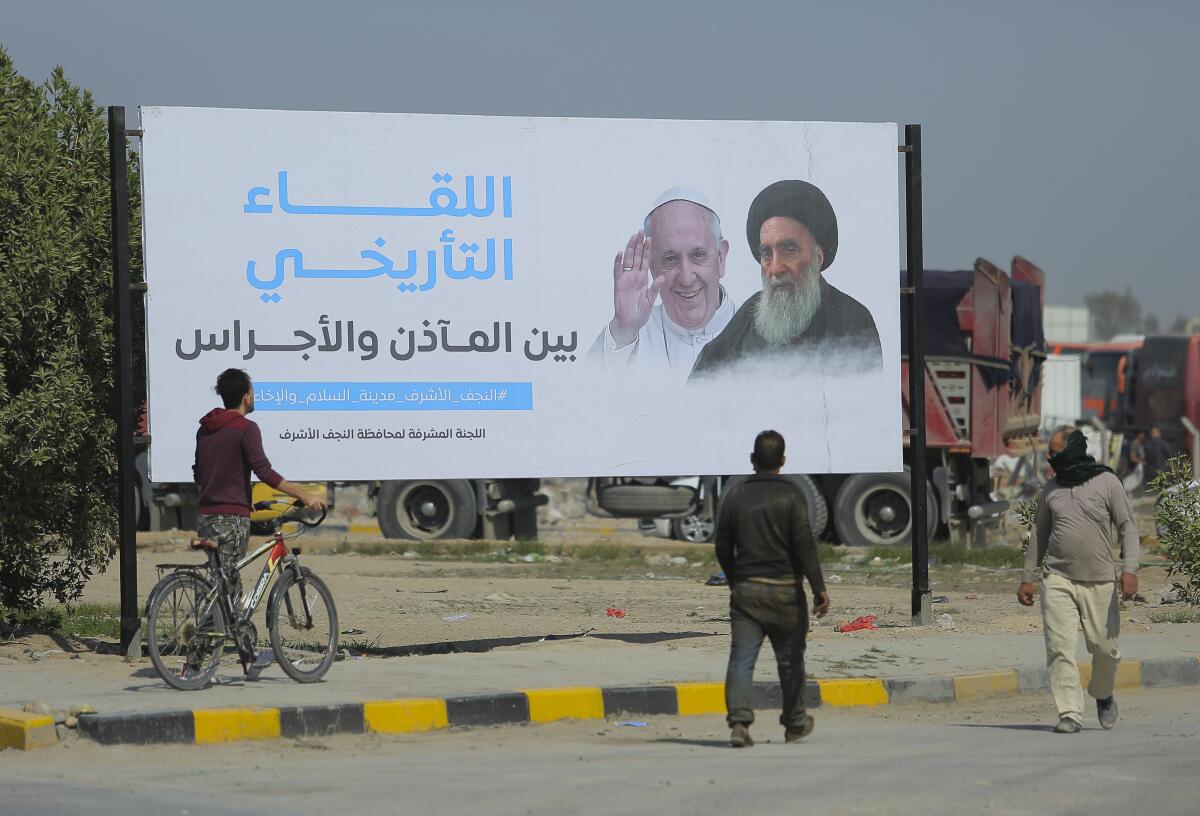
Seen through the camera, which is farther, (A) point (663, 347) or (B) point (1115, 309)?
(B) point (1115, 309)

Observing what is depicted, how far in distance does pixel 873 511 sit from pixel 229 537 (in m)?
14.1

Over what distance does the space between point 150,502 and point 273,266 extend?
12666 millimetres

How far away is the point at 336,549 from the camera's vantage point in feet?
69.8

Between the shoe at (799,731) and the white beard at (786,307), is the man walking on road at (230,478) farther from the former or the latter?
the white beard at (786,307)

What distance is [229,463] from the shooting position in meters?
8.52

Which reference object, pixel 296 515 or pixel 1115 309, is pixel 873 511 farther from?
pixel 1115 309

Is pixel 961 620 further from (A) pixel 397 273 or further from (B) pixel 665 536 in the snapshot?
(B) pixel 665 536

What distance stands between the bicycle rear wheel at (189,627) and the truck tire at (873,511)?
13.8m

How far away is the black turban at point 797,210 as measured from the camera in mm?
11289

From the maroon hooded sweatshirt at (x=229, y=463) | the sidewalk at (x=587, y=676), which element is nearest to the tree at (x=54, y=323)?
the sidewalk at (x=587, y=676)

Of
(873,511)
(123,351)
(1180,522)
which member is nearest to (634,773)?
(123,351)

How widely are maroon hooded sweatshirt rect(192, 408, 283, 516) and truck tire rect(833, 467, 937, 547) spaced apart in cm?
1370

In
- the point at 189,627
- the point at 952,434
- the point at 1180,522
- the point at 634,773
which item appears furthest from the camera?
the point at 952,434

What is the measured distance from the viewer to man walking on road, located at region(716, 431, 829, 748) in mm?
7406
